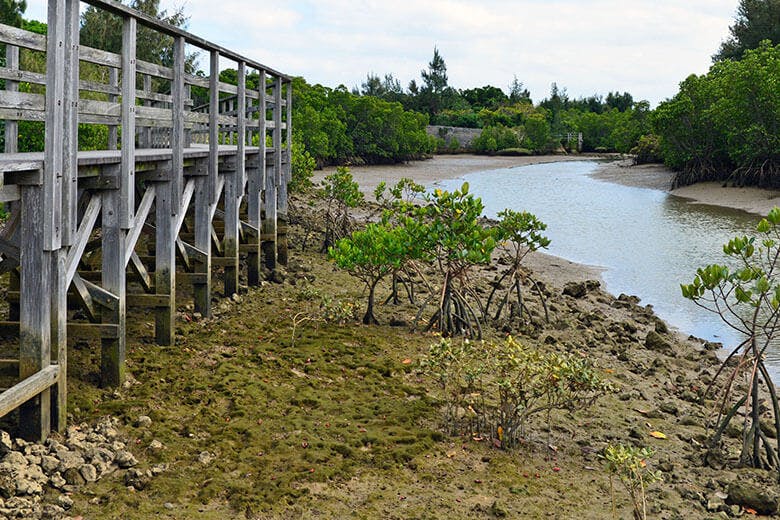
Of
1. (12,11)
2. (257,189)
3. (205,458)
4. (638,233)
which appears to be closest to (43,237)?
(205,458)

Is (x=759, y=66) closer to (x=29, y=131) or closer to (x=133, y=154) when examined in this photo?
(x=29, y=131)

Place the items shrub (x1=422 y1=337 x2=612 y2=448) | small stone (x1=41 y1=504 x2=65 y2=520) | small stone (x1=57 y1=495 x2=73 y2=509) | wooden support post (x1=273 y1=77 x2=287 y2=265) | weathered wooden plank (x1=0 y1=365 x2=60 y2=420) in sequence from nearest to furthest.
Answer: small stone (x1=41 y1=504 x2=65 y2=520) < small stone (x1=57 y1=495 x2=73 y2=509) < weathered wooden plank (x1=0 y1=365 x2=60 y2=420) < shrub (x1=422 y1=337 x2=612 y2=448) < wooden support post (x1=273 y1=77 x2=287 y2=265)

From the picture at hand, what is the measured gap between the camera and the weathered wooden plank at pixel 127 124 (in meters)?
7.41

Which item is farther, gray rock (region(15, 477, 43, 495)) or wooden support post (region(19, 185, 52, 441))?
wooden support post (region(19, 185, 52, 441))

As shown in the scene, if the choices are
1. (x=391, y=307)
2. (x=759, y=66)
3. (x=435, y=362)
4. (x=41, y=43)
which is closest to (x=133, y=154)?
(x=41, y=43)

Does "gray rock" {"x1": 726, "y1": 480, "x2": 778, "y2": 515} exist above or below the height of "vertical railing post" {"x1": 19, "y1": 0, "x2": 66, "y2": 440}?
below

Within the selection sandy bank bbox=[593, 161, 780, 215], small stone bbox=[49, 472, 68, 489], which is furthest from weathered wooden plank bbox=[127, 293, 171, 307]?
sandy bank bbox=[593, 161, 780, 215]

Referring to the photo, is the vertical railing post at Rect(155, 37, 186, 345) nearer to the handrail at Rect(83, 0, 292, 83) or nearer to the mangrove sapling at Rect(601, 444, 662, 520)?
the handrail at Rect(83, 0, 292, 83)

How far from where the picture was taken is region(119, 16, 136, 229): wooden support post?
7.41m

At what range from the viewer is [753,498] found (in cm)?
638

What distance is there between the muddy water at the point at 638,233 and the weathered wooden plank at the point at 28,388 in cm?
893

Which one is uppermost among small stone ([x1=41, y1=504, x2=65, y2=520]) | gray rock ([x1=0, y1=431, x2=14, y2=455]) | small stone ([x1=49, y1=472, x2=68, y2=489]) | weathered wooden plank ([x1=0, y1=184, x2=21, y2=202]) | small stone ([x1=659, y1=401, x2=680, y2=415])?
weathered wooden plank ([x1=0, y1=184, x2=21, y2=202])

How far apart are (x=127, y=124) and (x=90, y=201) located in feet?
2.36

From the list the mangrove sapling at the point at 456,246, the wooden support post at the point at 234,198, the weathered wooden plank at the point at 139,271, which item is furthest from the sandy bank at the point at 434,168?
the weathered wooden plank at the point at 139,271
